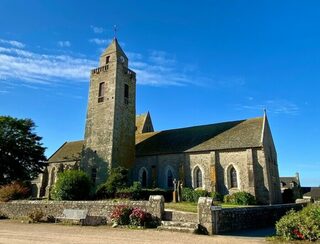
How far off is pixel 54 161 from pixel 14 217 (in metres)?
22.5

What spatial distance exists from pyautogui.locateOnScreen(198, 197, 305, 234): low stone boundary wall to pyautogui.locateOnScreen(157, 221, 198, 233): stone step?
1.66ft

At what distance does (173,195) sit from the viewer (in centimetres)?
2964

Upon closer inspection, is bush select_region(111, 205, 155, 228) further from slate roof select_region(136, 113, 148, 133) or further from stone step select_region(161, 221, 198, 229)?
slate roof select_region(136, 113, 148, 133)

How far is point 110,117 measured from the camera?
117 ft

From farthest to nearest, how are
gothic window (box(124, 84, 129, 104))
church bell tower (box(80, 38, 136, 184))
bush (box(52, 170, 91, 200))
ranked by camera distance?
gothic window (box(124, 84, 129, 104))
church bell tower (box(80, 38, 136, 184))
bush (box(52, 170, 91, 200))

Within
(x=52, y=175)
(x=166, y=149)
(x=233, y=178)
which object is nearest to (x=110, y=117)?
(x=166, y=149)

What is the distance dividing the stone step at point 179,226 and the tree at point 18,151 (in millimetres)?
25044

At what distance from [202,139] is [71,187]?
660 inches

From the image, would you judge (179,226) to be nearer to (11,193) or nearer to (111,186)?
(111,186)

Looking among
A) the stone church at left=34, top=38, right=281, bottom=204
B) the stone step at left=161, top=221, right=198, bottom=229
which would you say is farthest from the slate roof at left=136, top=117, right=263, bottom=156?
the stone step at left=161, top=221, right=198, bottom=229

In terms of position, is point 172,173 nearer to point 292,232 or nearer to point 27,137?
point 27,137

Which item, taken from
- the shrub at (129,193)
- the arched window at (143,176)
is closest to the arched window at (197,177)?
the arched window at (143,176)

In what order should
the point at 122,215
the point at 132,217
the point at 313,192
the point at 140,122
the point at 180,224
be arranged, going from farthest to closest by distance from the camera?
the point at 313,192 → the point at 140,122 → the point at 122,215 → the point at 132,217 → the point at 180,224

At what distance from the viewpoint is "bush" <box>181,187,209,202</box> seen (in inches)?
1153
